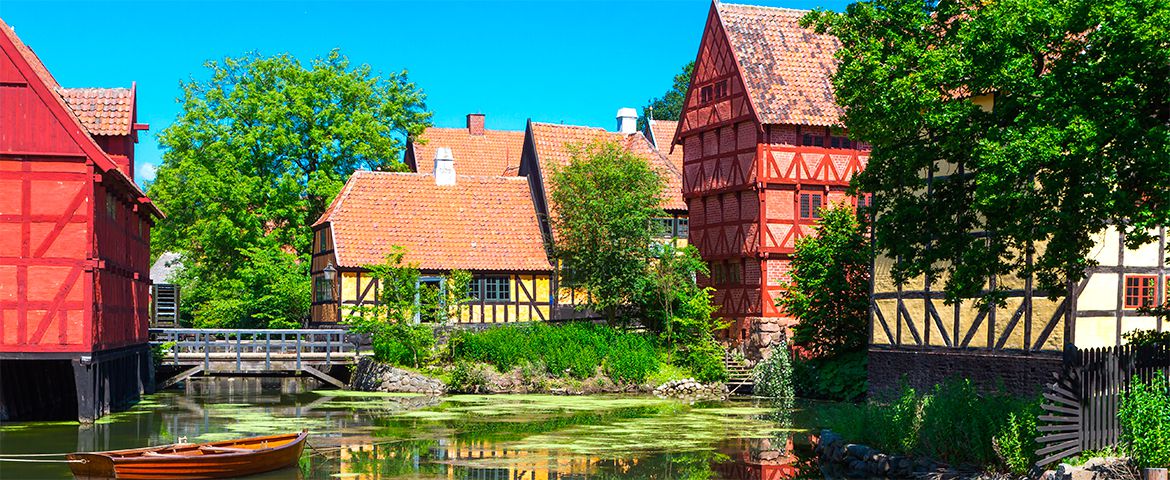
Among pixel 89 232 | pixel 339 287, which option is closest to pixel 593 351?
pixel 339 287

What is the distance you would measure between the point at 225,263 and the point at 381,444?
2886cm

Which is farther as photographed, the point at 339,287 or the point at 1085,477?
the point at 339,287

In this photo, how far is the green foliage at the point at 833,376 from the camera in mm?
34969

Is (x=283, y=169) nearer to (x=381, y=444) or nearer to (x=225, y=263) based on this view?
(x=225, y=263)

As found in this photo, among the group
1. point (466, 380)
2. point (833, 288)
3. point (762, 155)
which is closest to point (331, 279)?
point (466, 380)

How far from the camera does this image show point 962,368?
27.8 metres

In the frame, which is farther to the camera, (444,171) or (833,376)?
(444,171)

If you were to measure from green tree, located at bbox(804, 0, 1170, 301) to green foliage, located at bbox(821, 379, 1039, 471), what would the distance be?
232cm

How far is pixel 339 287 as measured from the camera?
44.9 meters

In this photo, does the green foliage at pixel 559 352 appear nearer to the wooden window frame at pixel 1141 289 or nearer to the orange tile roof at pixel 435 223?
the orange tile roof at pixel 435 223

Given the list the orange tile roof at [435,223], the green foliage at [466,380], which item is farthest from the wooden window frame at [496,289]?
the green foliage at [466,380]

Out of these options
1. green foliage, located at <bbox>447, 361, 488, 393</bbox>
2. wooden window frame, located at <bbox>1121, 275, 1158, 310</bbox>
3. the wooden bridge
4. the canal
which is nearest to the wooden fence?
the canal

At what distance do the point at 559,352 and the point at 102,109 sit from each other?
15760mm

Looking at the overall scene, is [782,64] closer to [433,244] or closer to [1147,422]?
[433,244]
